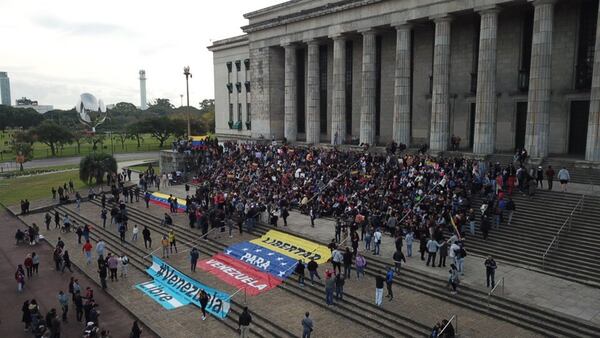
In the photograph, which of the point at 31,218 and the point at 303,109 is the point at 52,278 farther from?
the point at 303,109

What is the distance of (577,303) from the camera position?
17.5m

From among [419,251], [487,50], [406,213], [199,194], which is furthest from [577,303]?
[199,194]

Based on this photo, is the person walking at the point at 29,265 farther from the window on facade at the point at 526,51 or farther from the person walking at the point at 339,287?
the window on facade at the point at 526,51

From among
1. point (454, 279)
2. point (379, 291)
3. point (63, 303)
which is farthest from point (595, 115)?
point (63, 303)

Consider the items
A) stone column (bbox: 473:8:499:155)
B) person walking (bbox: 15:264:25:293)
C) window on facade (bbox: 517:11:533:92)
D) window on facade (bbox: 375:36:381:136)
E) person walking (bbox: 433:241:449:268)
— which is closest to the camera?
person walking (bbox: 433:241:449:268)

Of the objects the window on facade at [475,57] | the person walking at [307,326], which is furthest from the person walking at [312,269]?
the window on facade at [475,57]

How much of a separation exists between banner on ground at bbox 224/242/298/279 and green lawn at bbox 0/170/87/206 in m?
32.4

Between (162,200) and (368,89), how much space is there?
66.9 ft

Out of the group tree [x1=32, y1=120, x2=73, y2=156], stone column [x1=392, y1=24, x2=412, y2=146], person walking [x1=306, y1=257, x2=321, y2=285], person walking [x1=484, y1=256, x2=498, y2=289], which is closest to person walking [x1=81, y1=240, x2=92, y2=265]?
person walking [x1=306, y1=257, x2=321, y2=285]

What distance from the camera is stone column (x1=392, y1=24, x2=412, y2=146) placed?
1460 inches

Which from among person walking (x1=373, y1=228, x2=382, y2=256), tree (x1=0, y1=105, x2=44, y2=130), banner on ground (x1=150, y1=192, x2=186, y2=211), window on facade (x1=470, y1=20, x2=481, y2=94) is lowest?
banner on ground (x1=150, y1=192, x2=186, y2=211)

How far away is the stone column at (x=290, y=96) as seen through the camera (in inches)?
1901

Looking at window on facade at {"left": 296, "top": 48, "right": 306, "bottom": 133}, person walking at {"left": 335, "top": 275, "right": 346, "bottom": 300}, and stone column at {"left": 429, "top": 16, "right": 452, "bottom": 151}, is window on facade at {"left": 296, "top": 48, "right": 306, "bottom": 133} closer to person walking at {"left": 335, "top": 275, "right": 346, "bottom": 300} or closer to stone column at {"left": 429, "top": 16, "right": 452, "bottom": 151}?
stone column at {"left": 429, "top": 16, "right": 452, "bottom": 151}

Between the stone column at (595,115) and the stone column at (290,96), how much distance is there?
91.6 ft
